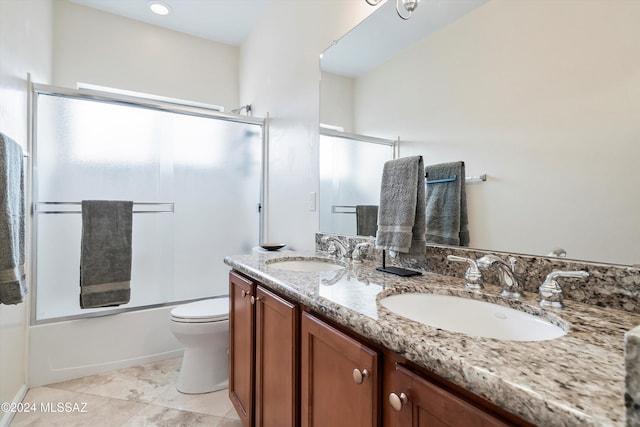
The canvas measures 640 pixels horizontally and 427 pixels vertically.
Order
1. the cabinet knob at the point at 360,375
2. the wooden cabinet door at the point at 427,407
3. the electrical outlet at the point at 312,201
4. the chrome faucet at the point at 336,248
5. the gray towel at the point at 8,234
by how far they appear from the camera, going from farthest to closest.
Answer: the electrical outlet at the point at 312,201 → the chrome faucet at the point at 336,248 → the gray towel at the point at 8,234 → the cabinet knob at the point at 360,375 → the wooden cabinet door at the point at 427,407

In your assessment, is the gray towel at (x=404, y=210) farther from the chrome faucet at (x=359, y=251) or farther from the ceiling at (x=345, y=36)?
the ceiling at (x=345, y=36)

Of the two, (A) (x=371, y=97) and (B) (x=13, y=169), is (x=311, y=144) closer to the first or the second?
(A) (x=371, y=97)

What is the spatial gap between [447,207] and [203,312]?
1525 millimetres

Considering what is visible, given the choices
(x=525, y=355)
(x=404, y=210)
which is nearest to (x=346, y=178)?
(x=404, y=210)

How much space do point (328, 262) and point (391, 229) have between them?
1.52 ft

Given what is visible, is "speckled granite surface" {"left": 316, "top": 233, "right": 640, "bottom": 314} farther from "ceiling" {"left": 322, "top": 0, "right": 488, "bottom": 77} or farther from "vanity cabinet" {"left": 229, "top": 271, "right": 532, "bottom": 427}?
"ceiling" {"left": 322, "top": 0, "right": 488, "bottom": 77}

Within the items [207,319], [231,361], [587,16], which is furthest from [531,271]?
[207,319]

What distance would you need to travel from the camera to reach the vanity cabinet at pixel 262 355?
3.23 feet

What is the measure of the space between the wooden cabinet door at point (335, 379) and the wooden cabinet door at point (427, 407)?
0.06m

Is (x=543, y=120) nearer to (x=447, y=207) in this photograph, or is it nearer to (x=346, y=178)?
(x=447, y=207)

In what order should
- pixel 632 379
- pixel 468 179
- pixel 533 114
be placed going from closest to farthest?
pixel 632 379, pixel 533 114, pixel 468 179

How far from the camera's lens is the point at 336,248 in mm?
1627

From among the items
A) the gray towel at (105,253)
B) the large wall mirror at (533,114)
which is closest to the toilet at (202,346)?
the gray towel at (105,253)

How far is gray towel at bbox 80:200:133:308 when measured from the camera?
198 cm
